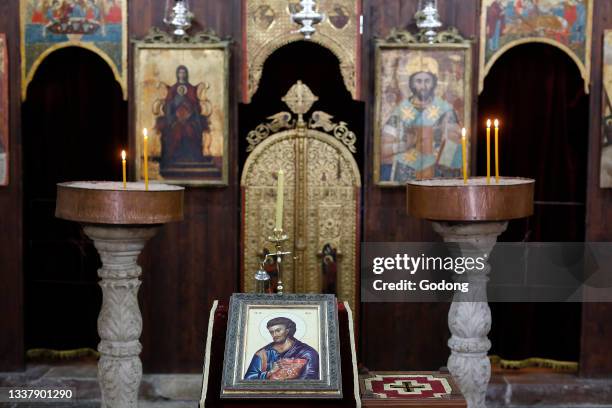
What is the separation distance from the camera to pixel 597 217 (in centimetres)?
513

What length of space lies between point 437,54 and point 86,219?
2409 mm

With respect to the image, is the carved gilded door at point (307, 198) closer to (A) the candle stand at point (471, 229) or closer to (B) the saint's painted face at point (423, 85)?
(B) the saint's painted face at point (423, 85)

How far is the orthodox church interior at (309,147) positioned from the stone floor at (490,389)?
1cm

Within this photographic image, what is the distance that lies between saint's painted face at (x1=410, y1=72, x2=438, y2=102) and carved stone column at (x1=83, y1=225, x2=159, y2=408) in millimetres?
1934

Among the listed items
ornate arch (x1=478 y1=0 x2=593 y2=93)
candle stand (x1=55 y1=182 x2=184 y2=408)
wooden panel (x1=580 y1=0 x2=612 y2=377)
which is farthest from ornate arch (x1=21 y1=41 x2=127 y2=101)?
wooden panel (x1=580 y1=0 x2=612 y2=377)

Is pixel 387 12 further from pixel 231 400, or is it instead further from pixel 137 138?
pixel 231 400

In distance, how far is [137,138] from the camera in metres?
5.14

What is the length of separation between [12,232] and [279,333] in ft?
8.29

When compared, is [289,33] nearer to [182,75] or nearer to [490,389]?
[182,75]

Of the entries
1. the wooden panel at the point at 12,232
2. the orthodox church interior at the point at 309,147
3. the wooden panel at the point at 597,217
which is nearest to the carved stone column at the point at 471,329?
the orthodox church interior at the point at 309,147

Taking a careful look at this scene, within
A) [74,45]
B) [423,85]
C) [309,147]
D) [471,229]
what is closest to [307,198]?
[309,147]

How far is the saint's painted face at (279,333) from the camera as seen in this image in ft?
11.0

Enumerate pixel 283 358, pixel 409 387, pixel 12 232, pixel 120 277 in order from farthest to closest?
pixel 12 232, pixel 120 277, pixel 409 387, pixel 283 358

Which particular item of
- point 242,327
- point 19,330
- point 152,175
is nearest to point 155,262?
point 152,175
